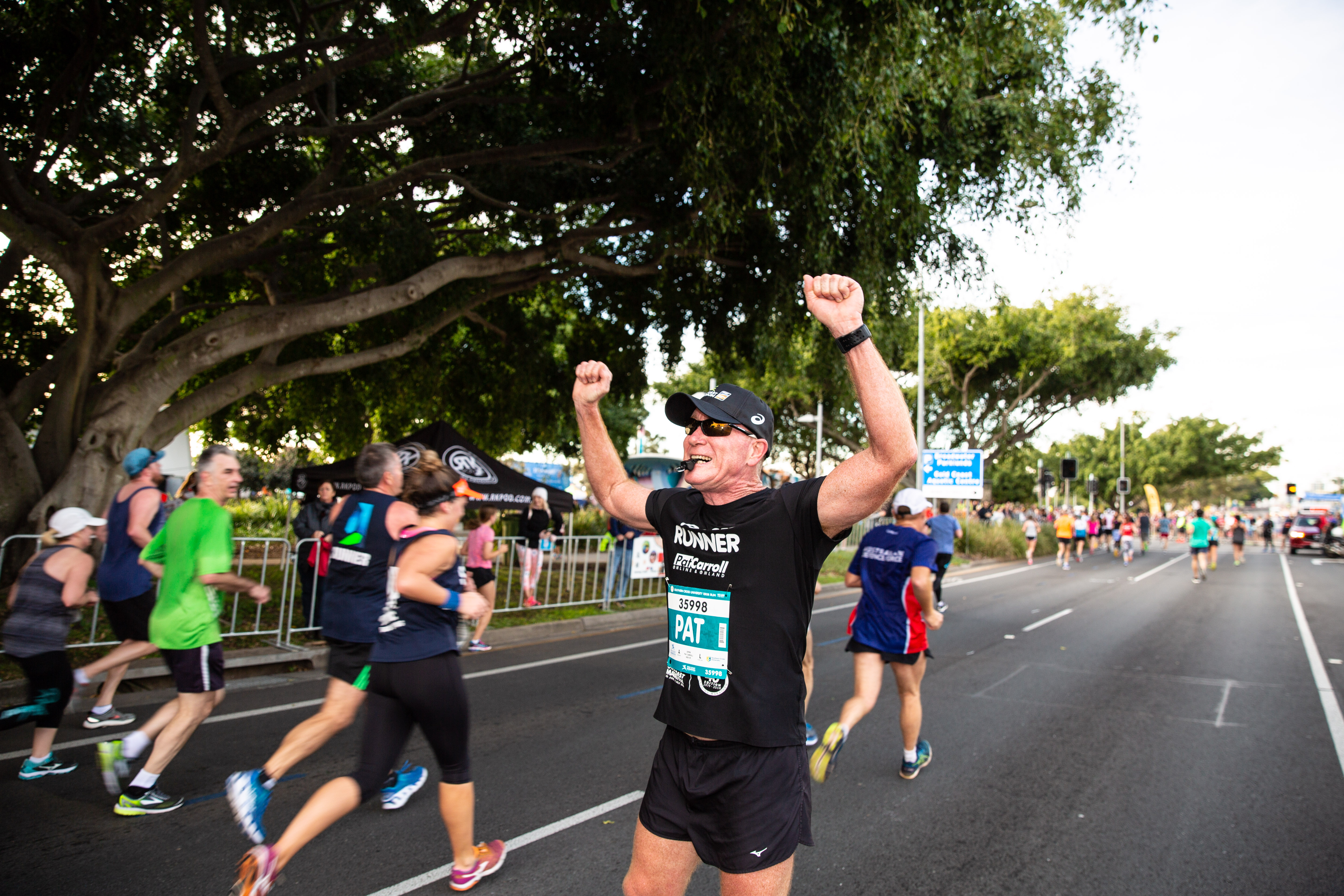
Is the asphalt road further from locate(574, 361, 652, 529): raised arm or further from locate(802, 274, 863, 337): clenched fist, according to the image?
locate(802, 274, 863, 337): clenched fist

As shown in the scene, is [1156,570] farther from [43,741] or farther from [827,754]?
[43,741]

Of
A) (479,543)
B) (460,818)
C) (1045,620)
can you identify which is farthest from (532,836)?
(1045,620)

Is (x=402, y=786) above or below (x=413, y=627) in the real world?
below

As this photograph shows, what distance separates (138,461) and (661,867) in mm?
4876

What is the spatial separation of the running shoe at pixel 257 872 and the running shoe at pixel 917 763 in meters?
3.68

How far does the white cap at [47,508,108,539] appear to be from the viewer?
4.62m

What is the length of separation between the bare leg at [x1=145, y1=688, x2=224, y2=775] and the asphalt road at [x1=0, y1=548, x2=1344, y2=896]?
11.1 inches

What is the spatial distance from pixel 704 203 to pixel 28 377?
31.7ft

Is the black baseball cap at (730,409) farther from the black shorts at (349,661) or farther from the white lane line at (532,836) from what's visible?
the black shorts at (349,661)

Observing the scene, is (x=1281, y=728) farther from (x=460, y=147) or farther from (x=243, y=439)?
(x=243, y=439)

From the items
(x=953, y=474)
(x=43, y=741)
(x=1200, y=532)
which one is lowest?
(x=43, y=741)

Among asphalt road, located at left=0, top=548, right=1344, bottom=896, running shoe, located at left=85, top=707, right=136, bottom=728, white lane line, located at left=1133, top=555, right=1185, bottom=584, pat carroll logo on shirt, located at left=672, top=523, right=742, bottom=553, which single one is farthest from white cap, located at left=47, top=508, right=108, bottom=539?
white lane line, located at left=1133, top=555, right=1185, bottom=584

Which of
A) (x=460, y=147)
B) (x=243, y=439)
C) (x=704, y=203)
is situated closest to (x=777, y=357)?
(x=704, y=203)

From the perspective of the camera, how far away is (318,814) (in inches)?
123
